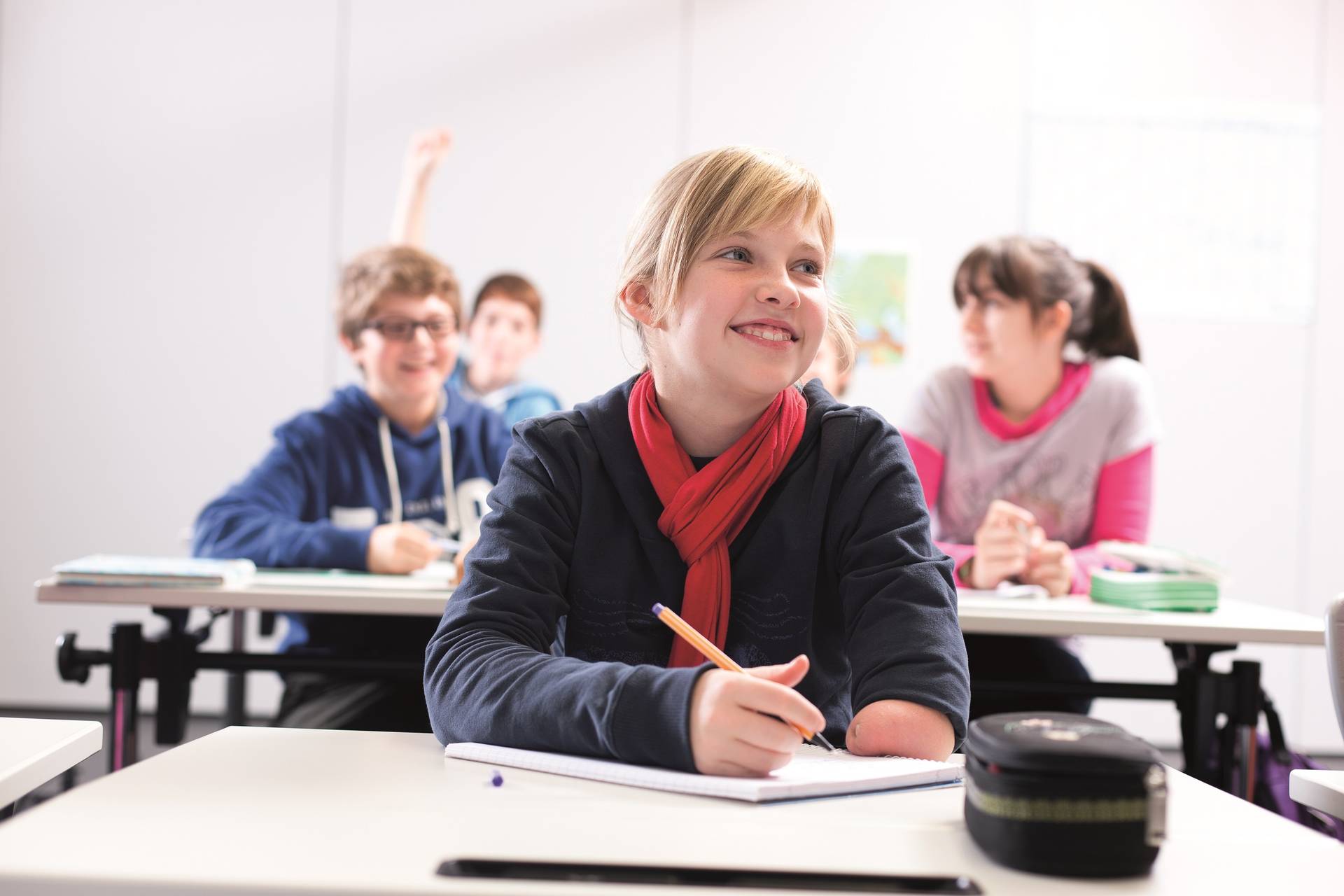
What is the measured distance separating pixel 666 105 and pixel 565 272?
68 cm

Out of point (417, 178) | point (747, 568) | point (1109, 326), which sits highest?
point (417, 178)

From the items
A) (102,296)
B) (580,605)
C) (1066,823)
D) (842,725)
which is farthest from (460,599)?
(102,296)

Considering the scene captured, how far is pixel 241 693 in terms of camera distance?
286 centimetres

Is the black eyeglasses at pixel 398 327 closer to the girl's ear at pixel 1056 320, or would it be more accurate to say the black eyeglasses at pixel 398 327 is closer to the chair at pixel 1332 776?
the girl's ear at pixel 1056 320

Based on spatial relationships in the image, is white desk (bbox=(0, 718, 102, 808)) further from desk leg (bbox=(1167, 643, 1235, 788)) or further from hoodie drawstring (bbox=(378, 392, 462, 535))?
desk leg (bbox=(1167, 643, 1235, 788))

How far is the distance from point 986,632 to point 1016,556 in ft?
0.50

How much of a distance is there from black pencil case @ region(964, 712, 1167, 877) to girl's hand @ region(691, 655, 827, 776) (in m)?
0.16

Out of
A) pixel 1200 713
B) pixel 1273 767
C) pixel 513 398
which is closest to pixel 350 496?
pixel 513 398

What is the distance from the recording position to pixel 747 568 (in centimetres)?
119

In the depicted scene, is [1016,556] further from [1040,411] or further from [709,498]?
[709,498]

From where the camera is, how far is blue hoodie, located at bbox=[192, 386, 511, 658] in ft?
7.48

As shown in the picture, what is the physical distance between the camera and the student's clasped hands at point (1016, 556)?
7.06ft

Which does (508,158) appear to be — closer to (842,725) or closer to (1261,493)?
(1261,493)

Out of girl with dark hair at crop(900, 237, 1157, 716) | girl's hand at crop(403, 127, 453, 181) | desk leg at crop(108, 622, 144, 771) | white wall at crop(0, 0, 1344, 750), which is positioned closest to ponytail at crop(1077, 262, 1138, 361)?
girl with dark hair at crop(900, 237, 1157, 716)
